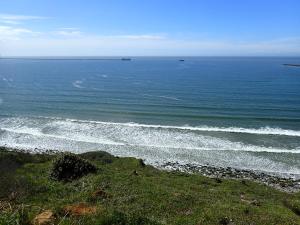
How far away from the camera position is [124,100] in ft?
234

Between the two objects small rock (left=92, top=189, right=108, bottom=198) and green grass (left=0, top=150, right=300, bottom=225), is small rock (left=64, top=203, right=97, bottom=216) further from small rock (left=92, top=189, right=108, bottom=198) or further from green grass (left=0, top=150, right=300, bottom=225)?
small rock (left=92, top=189, right=108, bottom=198)

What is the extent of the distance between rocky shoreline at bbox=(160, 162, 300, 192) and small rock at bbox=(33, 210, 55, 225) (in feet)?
77.3

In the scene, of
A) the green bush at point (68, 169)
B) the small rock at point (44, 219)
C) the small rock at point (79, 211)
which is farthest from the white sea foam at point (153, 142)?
the small rock at point (44, 219)

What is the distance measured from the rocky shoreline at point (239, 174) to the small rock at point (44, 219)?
77.3 ft

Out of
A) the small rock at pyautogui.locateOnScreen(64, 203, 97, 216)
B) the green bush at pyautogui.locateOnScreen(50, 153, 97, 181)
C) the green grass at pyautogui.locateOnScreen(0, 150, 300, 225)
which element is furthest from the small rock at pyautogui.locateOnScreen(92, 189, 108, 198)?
the green bush at pyautogui.locateOnScreen(50, 153, 97, 181)

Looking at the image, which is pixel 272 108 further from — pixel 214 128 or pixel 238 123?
pixel 214 128

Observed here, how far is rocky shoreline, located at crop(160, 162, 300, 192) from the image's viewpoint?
110ft

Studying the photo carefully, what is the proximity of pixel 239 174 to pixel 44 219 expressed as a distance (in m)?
27.5

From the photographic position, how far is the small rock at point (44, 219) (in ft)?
37.6

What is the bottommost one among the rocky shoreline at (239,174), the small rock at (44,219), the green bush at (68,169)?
the rocky shoreline at (239,174)

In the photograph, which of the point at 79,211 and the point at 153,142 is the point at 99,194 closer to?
the point at 79,211

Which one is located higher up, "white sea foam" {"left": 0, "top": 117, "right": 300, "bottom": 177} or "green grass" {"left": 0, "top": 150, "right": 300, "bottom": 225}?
"green grass" {"left": 0, "top": 150, "right": 300, "bottom": 225}

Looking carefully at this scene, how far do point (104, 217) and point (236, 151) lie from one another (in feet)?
109

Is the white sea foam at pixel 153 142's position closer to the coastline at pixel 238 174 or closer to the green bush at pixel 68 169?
the coastline at pixel 238 174
